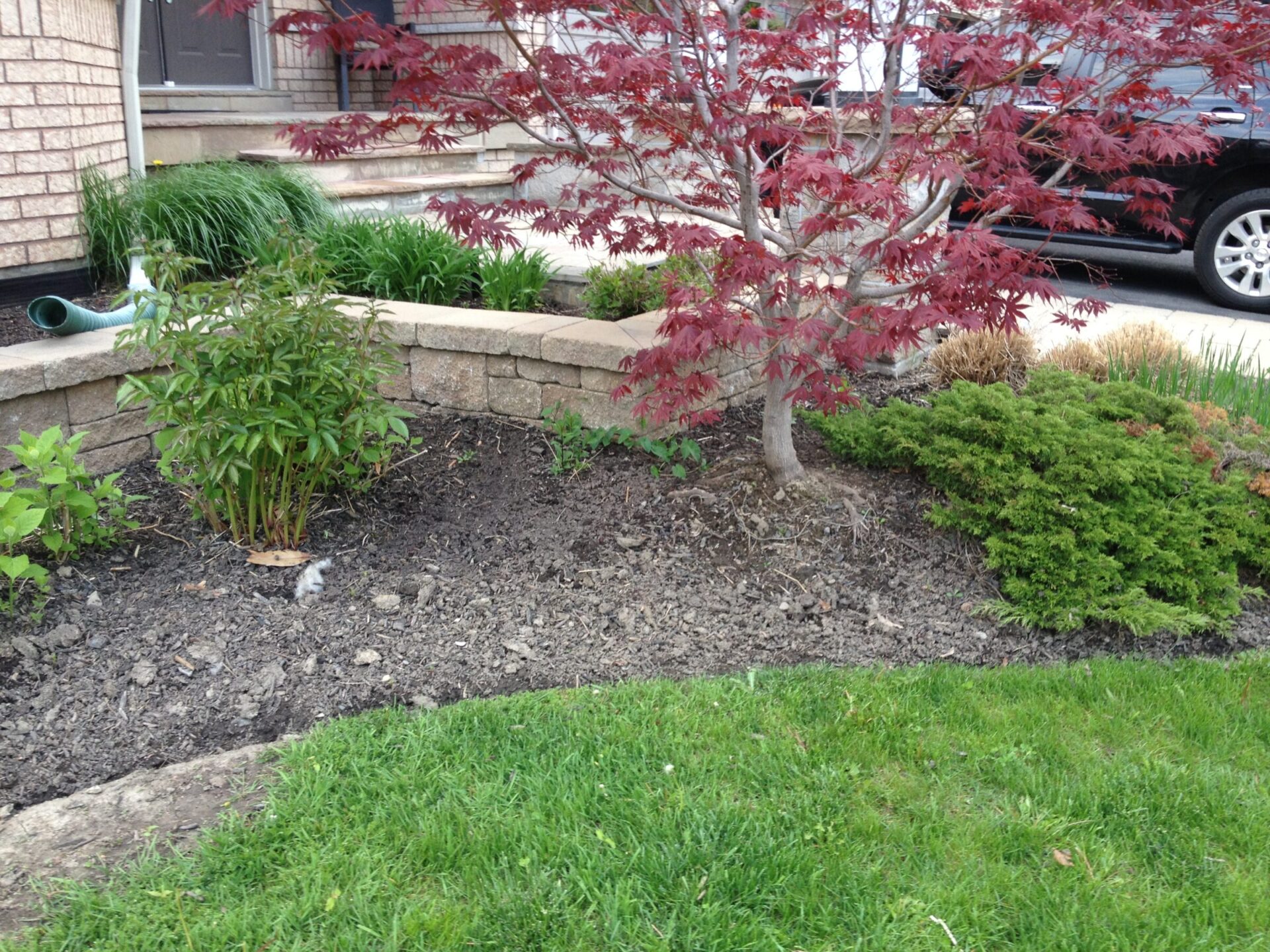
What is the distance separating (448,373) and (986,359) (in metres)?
2.66

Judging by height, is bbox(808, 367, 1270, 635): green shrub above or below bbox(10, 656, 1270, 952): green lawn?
above

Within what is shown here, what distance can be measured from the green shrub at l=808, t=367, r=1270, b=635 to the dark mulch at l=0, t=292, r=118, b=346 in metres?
3.33

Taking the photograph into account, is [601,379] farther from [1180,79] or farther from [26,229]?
[1180,79]

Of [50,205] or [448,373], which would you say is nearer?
[448,373]

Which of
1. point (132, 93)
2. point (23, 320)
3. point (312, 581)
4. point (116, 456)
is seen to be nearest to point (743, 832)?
point (312, 581)

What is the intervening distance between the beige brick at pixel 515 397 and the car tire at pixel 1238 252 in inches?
223

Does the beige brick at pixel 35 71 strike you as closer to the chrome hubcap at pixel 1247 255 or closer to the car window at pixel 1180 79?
the car window at pixel 1180 79

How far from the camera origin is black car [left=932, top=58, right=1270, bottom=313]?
24.5 feet

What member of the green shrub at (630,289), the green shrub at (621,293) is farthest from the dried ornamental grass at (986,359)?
the green shrub at (621,293)

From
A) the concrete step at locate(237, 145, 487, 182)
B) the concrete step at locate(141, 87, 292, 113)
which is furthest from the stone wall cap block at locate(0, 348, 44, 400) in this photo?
the concrete step at locate(141, 87, 292, 113)

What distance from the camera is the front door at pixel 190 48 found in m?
9.07

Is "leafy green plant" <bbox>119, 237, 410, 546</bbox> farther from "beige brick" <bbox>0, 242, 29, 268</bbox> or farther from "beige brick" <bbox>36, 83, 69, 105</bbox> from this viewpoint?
"beige brick" <bbox>36, 83, 69, 105</bbox>

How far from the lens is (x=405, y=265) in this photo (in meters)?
5.52

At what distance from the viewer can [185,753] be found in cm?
277
